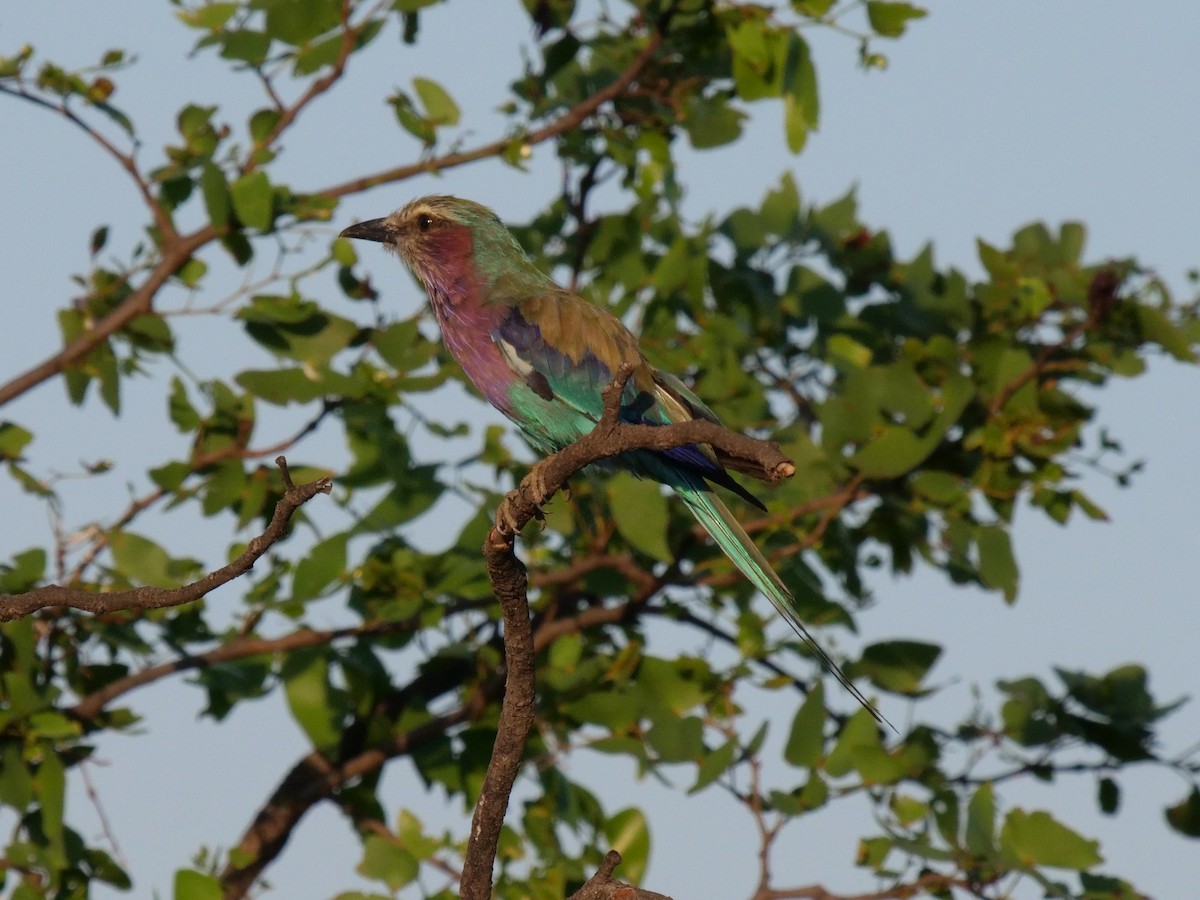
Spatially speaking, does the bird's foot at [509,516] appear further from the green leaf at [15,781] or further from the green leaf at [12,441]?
the green leaf at [12,441]

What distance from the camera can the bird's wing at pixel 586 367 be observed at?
401cm

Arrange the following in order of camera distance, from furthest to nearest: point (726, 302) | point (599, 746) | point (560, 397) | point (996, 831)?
point (726, 302) → point (599, 746) → point (996, 831) → point (560, 397)

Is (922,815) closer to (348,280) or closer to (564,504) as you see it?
(564,504)

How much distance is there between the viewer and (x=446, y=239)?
183 inches

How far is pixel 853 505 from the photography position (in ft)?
17.3

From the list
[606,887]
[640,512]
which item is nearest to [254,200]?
[640,512]

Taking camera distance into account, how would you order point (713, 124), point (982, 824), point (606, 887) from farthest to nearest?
point (713, 124)
point (982, 824)
point (606, 887)

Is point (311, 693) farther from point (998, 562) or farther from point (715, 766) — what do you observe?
point (998, 562)

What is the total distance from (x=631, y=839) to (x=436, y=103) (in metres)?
2.30

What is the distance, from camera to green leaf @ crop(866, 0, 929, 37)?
194 inches

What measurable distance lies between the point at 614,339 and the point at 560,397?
0.73 feet

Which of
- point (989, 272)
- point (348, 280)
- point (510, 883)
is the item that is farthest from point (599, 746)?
point (989, 272)

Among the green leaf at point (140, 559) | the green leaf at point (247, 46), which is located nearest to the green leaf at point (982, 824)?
the green leaf at point (140, 559)

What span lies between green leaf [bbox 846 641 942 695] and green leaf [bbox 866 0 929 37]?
1.88 m
